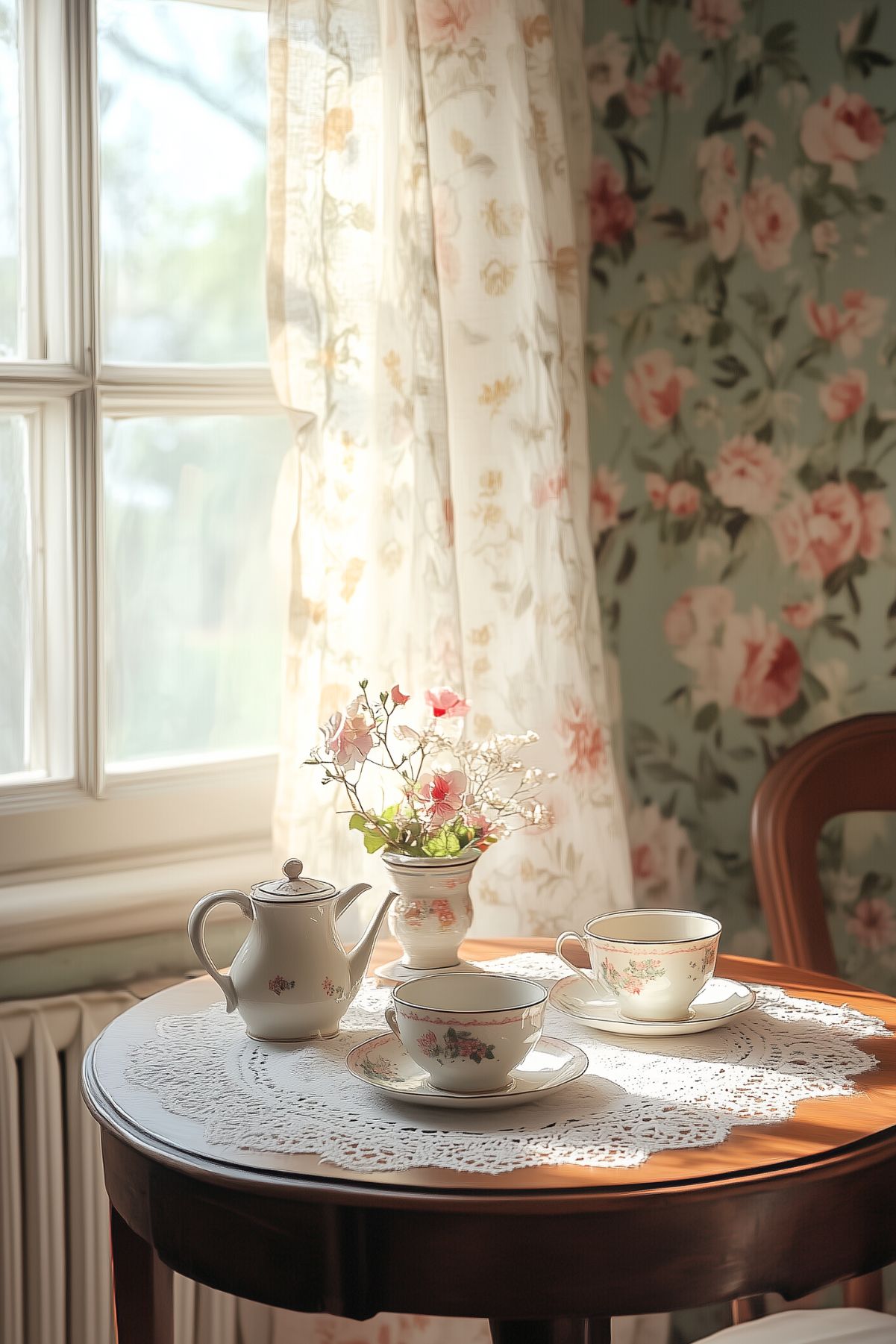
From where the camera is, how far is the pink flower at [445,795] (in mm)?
1259

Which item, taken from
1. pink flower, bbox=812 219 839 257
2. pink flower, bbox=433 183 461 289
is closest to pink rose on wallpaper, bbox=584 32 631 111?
pink flower, bbox=812 219 839 257

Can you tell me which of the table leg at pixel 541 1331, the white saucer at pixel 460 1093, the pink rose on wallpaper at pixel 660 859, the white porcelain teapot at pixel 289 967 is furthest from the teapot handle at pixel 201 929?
the pink rose on wallpaper at pixel 660 859

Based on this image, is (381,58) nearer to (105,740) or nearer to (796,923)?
(105,740)

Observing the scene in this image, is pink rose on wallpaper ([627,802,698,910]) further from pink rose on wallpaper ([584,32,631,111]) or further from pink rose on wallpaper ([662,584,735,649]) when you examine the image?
pink rose on wallpaper ([584,32,631,111])

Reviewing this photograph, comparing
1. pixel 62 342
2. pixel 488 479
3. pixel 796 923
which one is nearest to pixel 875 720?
pixel 796 923

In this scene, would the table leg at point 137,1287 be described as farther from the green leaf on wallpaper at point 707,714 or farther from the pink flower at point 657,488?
the pink flower at point 657,488

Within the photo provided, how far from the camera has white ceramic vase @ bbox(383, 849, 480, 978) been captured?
1.26 metres

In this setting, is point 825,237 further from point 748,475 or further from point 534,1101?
point 534,1101

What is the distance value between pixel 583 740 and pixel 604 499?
0.49 meters

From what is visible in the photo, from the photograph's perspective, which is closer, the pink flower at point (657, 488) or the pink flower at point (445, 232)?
the pink flower at point (445, 232)

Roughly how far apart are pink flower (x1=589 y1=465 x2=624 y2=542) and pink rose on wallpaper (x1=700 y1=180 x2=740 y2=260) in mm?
368

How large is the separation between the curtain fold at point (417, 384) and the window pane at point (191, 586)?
21 centimetres

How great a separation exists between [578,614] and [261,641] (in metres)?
0.45

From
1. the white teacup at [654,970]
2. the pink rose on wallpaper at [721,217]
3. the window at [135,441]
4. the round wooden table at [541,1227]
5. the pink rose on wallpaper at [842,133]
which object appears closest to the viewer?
the round wooden table at [541,1227]
